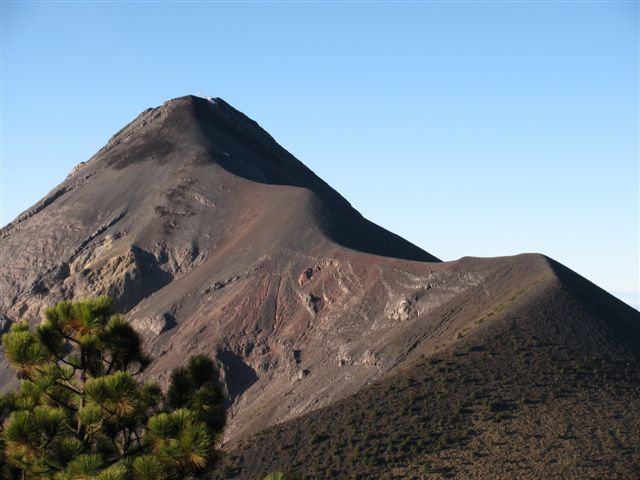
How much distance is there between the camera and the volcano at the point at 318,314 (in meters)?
50.2

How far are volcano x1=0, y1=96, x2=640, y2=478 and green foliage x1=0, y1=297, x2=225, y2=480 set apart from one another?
28.3m

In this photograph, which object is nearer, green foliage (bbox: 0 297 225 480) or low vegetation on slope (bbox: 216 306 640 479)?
green foliage (bbox: 0 297 225 480)

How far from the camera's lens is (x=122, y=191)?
104562 millimetres

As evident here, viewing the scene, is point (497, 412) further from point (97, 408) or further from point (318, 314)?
point (97, 408)

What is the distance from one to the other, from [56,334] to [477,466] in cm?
3093

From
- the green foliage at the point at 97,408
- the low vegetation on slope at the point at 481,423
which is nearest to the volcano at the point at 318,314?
the low vegetation on slope at the point at 481,423

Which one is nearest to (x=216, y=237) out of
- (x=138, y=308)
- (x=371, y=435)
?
(x=138, y=308)

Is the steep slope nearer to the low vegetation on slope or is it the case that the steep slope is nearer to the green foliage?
the low vegetation on slope

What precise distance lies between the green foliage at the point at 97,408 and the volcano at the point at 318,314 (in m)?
28.3

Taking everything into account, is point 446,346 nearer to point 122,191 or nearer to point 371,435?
point 371,435

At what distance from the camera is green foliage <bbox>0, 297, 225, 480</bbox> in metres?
17.5

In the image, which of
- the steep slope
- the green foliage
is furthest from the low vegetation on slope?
the green foliage

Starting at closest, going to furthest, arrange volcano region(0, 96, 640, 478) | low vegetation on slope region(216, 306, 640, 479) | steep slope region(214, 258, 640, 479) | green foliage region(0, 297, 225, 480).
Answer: green foliage region(0, 297, 225, 480) → low vegetation on slope region(216, 306, 640, 479) → steep slope region(214, 258, 640, 479) → volcano region(0, 96, 640, 478)

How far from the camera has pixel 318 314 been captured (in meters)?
76.4
